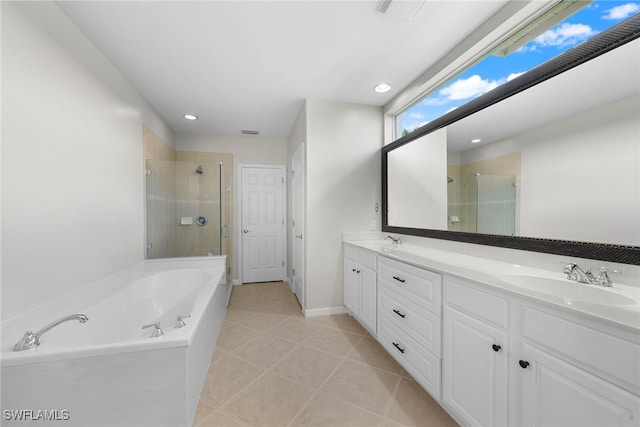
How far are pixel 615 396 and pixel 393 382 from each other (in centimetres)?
123

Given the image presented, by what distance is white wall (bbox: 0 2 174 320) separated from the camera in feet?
3.97

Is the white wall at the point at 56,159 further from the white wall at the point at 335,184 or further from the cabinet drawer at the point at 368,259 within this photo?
the cabinet drawer at the point at 368,259

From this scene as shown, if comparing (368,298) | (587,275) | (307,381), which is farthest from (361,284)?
(587,275)


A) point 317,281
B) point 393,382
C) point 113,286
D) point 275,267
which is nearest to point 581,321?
point 393,382

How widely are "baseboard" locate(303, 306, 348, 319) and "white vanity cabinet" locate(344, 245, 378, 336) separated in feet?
0.42

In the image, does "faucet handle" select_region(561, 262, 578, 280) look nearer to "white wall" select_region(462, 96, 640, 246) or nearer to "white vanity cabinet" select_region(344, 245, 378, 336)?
"white wall" select_region(462, 96, 640, 246)

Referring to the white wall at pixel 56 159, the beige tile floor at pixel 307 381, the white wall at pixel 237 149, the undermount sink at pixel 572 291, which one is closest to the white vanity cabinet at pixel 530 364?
the undermount sink at pixel 572 291

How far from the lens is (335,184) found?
2795 mm

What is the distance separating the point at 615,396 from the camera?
0.73 metres

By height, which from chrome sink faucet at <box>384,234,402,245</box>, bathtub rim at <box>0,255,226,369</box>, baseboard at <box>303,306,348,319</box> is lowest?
baseboard at <box>303,306,348,319</box>

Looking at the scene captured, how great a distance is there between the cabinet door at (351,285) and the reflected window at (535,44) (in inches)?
66.7

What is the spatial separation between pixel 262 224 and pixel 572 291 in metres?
3.75

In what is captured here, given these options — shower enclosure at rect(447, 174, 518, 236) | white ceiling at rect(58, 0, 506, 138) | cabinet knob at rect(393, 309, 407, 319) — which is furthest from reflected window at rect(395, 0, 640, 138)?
cabinet knob at rect(393, 309, 407, 319)

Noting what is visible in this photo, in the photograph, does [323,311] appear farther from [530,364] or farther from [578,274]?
[578,274]
